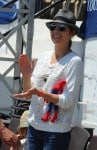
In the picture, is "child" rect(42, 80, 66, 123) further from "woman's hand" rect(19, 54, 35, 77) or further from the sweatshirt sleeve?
"woman's hand" rect(19, 54, 35, 77)

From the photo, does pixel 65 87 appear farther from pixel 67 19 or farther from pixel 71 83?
pixel 67 19

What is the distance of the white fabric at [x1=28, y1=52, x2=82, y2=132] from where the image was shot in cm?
317

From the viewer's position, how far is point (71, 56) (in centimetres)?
322

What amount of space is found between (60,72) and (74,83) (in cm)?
12

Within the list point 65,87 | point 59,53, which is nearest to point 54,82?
point 65,87

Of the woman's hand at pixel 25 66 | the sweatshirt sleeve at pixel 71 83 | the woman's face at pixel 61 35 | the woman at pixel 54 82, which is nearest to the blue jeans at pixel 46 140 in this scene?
the woman at pixel 54 82

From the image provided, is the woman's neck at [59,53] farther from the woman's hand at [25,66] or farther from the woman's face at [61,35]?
the woman's hand at [25,66]

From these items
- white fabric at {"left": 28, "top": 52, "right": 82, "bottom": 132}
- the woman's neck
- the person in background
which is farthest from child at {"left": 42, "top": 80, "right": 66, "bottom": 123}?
the person in background

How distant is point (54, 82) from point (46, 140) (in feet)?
1.28

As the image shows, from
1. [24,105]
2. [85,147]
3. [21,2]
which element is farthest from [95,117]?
[85,147]

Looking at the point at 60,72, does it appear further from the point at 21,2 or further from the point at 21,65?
the point at 21,2

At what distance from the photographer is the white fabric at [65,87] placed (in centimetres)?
317

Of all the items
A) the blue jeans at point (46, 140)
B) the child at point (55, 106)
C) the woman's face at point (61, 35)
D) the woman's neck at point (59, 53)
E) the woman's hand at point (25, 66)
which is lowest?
the blue jeans at point (46, 140)

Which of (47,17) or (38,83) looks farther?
(47,17)
